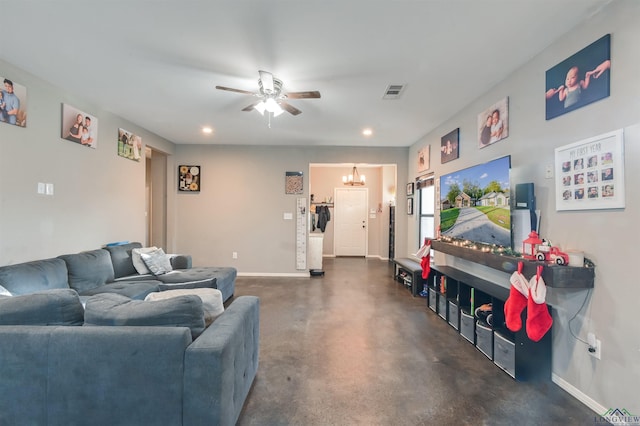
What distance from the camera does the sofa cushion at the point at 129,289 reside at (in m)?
3.02

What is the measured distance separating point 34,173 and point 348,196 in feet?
22.5

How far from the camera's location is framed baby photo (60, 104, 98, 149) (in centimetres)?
334

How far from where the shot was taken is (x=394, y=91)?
10.6 ft

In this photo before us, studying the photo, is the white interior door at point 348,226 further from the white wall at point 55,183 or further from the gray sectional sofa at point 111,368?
the gray sectional sofa at point 111,368

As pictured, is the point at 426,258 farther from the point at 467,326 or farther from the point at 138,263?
the point at 138,263

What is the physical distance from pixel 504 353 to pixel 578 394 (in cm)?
48

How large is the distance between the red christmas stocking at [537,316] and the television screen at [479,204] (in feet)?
2.05

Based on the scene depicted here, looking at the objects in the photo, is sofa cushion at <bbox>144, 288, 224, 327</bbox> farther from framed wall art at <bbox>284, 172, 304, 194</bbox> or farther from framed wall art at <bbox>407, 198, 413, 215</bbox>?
framed wall art at <bbox>407, 198, 413, 215</bbox>

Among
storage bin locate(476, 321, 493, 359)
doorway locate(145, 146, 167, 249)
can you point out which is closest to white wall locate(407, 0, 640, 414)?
storage bin locate(476, 321, 493, 359)

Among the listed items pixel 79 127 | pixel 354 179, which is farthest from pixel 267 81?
pixel 354 179

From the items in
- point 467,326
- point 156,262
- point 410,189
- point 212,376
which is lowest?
point 467,326

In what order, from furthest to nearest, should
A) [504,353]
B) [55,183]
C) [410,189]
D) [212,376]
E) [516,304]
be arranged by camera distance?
[410,189]
[55,183]
[504,353]
[516,304]
[212,376]

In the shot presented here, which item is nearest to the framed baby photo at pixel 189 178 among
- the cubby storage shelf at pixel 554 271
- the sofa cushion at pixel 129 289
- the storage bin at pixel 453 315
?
the sofa cushion at pixel 129 289

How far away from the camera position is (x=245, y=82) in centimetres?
306
